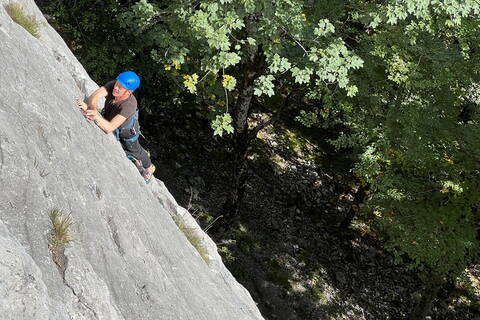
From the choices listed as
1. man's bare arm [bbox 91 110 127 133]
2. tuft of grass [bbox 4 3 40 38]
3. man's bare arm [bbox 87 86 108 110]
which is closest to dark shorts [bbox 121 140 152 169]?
man's bare arm [bbox 91 110 127 133]

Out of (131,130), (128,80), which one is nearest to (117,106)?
(128,80)

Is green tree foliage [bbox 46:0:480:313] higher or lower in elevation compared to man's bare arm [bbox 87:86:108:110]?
higher

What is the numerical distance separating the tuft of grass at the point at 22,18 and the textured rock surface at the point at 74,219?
146 mm

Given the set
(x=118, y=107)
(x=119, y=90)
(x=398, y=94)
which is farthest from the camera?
(x=398, y=94)

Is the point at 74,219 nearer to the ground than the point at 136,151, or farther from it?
nearer to the ground

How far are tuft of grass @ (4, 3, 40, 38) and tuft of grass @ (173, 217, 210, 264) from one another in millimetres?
3884

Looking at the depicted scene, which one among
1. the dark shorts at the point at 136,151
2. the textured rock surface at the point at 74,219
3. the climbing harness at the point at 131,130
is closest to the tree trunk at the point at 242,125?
the dark shorts at the point at 136,151

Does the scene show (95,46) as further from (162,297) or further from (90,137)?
(162,297)

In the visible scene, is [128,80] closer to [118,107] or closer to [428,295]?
[118,107]

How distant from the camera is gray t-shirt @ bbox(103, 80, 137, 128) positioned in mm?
6422

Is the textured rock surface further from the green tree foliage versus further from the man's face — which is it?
the green tree foliage

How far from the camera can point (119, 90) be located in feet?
21.0

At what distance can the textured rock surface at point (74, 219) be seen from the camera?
3.23 meters

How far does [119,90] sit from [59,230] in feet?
10.4
